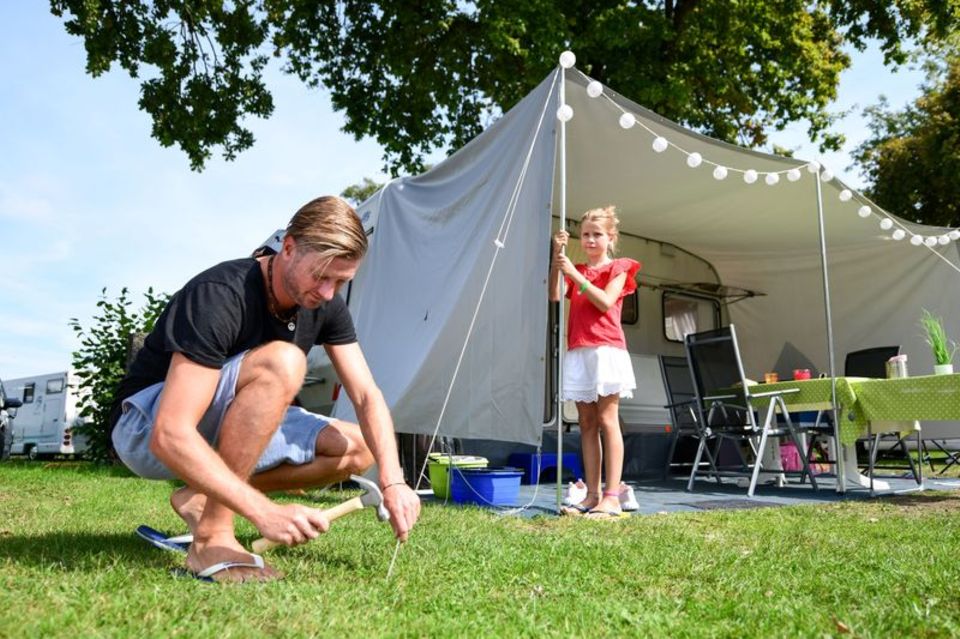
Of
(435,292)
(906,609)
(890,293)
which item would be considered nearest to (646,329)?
(890,293)

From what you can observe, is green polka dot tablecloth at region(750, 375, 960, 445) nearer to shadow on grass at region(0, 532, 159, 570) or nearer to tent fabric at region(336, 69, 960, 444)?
tent fabric at region(336, 69, 960, 444)

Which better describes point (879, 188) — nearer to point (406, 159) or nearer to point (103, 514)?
point (406, 159)

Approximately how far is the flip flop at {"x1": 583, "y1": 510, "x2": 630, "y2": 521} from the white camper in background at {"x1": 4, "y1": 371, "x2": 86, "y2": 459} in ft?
39.1

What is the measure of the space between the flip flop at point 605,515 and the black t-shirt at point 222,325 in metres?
1.68

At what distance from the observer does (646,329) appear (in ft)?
23.1

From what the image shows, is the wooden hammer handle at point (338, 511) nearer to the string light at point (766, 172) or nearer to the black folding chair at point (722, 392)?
the string light at point (766, 172)

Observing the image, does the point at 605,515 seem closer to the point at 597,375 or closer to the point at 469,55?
the point at 597,375

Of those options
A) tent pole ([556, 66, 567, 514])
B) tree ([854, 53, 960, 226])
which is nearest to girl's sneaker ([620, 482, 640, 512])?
tent pole ([556, 66, 567, 514])

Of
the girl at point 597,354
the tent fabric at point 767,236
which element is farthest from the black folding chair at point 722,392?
the girl at point 597,354

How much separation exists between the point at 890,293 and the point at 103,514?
20.2 feet

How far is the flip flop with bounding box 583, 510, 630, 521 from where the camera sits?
352 centimetres

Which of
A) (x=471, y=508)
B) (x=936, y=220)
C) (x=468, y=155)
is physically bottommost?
(x=471, y=508)

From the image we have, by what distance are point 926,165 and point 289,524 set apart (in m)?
14.7

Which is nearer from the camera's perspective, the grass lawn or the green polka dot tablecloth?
the grass lawn
